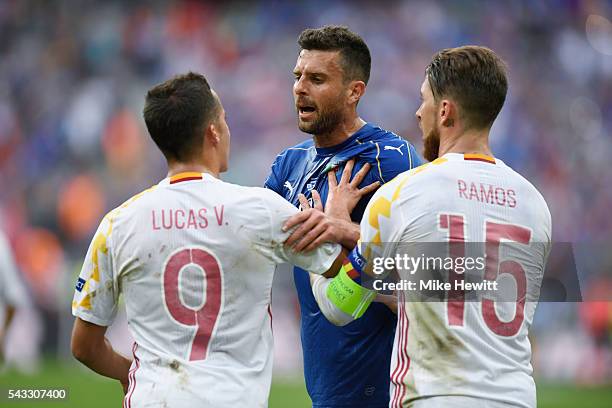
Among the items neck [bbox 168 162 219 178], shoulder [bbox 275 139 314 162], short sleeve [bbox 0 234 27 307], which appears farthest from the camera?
short sleeve [bbox 0 234 27 307]

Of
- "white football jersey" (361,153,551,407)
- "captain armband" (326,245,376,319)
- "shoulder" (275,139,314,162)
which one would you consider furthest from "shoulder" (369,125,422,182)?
"white football jersey" (361,153,551,407)

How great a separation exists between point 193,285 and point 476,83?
1.36 m

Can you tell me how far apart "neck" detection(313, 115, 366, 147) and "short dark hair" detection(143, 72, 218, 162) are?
1410 mm

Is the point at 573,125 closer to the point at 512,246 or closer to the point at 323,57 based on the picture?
the point at 323,57

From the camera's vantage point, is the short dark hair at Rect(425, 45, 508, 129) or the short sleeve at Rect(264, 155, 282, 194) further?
the short sleeve at Rect(264, 155, 282, 194)

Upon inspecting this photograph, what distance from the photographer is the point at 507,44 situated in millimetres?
17391

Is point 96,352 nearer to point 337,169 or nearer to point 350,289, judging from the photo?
point 350,289

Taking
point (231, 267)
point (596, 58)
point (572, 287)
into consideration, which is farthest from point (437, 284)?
point (596, 58)

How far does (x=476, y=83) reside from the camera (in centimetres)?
382

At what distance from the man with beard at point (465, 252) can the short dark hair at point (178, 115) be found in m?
0.77

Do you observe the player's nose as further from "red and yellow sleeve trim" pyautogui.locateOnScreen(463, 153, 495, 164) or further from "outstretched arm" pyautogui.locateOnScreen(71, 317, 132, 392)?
"outstretched arm" pyautogui.locateOnScreen(71, 317, 132, 392)

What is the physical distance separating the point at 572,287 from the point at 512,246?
1.57 m

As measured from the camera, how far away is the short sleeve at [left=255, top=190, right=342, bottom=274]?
3791 mm

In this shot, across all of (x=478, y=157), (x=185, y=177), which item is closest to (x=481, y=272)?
(x=478, y=157)
